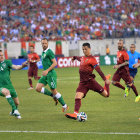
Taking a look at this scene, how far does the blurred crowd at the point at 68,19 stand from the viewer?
41.5 m

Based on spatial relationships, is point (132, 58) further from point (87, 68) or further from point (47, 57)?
point (87, 68)

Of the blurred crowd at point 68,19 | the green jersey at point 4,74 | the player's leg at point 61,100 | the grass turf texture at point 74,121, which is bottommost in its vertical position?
the grass turf texture at point 74,121

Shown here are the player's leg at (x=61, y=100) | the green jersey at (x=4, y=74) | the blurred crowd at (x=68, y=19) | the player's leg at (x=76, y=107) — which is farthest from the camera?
the blurred crowd at (x=68, y=19)

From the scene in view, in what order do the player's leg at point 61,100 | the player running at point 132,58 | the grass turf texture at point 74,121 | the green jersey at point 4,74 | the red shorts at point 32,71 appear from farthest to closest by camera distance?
the red shorts at point 32,71
the player running at point 132,58
the player's leg at point 61,100
the green jersey at point 4,74
the grass turf texture at point 74,121

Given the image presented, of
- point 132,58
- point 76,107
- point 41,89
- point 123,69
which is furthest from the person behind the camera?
point 132,58

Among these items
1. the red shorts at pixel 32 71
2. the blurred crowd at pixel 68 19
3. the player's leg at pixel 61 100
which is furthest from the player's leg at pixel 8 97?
the blurred crowd at pixel 68 19

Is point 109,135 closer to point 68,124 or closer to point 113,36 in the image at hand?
point 68,124

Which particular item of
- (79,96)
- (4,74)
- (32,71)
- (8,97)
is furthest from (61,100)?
(32,71)

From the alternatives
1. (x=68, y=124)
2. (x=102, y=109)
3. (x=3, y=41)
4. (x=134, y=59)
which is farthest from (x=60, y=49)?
(x=68, y=124)

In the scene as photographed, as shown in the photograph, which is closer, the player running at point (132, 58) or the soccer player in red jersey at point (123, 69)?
the soccer player in red jersey at point (123, 69)

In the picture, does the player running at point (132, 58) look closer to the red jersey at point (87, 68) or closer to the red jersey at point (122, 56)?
the red jersey at point (122, 56)

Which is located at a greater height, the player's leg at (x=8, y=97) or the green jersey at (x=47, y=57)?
the green jersey at (x=47, y=57)

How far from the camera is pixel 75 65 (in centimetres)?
4053

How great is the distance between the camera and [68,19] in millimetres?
44250
